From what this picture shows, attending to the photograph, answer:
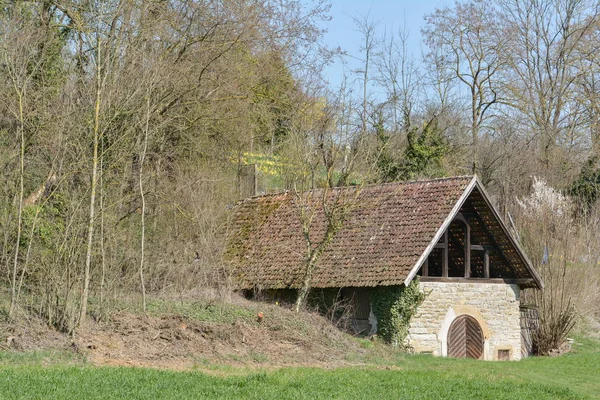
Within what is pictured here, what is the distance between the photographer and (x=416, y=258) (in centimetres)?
2433

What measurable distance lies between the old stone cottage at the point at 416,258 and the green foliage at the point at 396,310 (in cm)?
8

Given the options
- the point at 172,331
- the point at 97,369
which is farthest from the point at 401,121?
the point at 97,369

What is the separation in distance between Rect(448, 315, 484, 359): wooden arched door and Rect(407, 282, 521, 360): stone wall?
0.17 meters

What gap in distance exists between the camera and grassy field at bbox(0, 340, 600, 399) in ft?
46.1

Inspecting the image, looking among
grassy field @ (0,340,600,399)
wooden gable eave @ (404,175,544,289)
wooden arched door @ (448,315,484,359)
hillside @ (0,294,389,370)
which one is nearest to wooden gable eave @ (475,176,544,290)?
wooden gable eave @ (404,175,544,289)

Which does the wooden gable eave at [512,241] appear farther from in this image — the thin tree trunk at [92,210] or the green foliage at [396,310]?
the thin tree trunk at [92,210]

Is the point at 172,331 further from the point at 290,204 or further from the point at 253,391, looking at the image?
the point at 290,204

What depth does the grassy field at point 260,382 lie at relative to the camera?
1406 centimetres

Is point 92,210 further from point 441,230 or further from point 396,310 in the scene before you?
point 441,230

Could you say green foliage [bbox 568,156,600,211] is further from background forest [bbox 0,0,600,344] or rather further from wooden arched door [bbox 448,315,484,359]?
wooden arched door [bbox 448,315,484,359]

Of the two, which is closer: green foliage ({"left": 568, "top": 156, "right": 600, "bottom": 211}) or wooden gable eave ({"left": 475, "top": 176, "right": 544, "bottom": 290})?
wooden gable eave ({"left": 475, "top": 176, "right": 544, "bottom": 290})

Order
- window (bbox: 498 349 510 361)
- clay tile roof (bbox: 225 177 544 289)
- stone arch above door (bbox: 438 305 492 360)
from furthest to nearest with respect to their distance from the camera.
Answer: window (bbox: 498 349 510 361) < stone arch above door (bbox: 438 305 492 360) < clay tile roof (bbox: 225 177 544 289)

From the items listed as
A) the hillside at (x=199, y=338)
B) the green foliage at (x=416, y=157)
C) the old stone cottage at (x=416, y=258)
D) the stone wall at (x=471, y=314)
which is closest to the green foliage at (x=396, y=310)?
the old stone cottage at (x=416, y=258)

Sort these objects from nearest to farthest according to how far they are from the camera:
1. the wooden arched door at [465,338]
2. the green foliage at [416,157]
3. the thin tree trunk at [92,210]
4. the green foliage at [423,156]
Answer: the thin tree trunk at [92,210] → the wooden arched door at [465,338] → the green foliage at [416,157] → the green foliage at [423,156]
